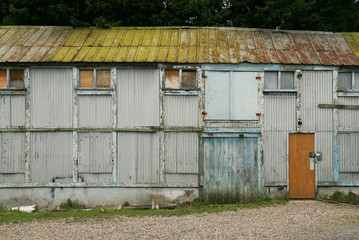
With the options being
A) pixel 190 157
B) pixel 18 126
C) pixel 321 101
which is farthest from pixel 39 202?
pixel 321 101

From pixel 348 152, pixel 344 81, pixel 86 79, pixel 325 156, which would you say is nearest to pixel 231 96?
pixel 325 156

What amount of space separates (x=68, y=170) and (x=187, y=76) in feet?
17.1

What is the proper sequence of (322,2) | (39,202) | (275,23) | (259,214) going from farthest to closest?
1. (322,2)
2. (275,23)
3. (39,202)
4. (259,214)

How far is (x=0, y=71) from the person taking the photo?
10.5 meters

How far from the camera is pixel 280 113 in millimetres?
10602

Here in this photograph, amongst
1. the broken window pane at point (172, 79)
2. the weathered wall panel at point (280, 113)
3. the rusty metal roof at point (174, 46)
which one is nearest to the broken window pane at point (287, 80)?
the weathered wall panel at point (280, 113)

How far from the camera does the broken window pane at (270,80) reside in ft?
34.9

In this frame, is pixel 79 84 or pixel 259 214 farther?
pixel 79 84

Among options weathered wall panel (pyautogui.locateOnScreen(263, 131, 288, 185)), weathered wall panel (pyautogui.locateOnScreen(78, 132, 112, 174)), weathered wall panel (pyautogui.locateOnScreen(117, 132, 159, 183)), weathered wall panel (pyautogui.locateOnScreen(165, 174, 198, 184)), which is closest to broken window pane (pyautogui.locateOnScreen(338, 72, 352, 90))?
weathered wall panel (pyautogui.locateOnScreen(263, 131, 288, 185))

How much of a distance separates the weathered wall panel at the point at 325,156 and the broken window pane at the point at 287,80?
1.96 meters

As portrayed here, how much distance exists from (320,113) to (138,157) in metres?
6.59

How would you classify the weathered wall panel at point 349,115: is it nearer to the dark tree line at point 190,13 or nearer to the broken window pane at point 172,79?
the broken window pane at point 172,79

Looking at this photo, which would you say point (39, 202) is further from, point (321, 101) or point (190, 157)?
point (321, 101)

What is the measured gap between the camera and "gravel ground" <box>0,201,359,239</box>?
7.33 m
